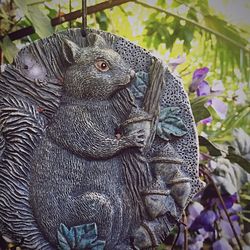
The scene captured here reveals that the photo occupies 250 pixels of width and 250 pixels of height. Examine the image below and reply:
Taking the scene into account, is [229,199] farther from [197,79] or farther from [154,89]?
[154,89]

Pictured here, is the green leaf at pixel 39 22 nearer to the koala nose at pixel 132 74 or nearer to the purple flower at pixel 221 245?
the koala nose at pixel 132 74

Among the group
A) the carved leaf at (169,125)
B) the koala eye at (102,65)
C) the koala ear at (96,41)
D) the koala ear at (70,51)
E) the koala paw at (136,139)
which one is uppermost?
the koala ear at (96,41)

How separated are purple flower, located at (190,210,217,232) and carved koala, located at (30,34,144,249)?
0.66 ft

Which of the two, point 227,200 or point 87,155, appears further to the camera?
point 227,200

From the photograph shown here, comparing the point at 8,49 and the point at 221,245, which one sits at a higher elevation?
the point at 8,49

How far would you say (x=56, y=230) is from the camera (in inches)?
19.4

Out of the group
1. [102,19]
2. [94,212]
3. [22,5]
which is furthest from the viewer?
[102,19]

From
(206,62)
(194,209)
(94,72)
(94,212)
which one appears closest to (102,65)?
(94,72)

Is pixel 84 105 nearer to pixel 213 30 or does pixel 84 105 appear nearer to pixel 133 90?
pixel 133 90

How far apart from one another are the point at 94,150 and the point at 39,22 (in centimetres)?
19

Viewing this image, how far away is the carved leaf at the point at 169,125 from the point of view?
50 centimetres

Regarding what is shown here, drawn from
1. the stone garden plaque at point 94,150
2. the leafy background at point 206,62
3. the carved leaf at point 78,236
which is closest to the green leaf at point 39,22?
the leafy background at point 206,62

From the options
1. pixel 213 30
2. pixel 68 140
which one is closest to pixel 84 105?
pixel 68 140

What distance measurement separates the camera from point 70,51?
0.50 meters
